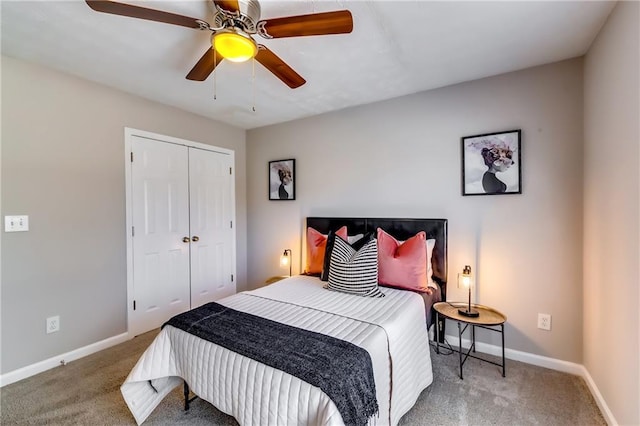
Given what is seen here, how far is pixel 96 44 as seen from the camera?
197cm

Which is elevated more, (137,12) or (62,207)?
(137,12)

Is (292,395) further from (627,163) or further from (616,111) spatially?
(616,111)

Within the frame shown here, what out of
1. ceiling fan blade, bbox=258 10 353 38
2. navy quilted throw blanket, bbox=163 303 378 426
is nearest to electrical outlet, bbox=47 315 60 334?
navy quilted throw blanket, bbox=163 303 378 426

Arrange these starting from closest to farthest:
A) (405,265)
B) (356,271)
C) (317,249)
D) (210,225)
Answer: (356,271), (405,265), (317,249), (210,225)

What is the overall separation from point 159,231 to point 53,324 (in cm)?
113

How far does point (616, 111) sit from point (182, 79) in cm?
311

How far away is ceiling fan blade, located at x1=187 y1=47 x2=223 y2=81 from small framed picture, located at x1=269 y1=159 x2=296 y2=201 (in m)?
1.82

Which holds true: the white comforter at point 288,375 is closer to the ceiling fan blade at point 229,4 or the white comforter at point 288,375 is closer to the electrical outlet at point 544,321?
the electrical outlet at point 544,321

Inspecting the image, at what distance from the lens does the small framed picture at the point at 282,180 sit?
12.0ft

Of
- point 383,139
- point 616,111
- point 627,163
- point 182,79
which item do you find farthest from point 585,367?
point 182,79

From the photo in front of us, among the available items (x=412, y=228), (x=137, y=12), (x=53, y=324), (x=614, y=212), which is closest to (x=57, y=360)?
→ (x=53, y=324)

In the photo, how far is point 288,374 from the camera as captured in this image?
1254 mm

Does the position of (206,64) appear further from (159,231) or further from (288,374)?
(159,231)

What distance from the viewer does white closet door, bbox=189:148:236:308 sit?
11.2ft
